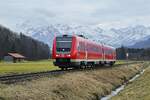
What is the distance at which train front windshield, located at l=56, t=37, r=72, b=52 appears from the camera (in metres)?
50.2

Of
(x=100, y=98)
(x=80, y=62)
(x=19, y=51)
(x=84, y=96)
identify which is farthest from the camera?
(x=19, y=51)

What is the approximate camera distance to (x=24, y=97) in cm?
2297

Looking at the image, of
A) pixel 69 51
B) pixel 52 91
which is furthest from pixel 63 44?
pixel 52 91

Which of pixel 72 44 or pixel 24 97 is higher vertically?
pixel 72 44

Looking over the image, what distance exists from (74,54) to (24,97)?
27062 mm

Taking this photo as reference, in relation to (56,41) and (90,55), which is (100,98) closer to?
(56,41)

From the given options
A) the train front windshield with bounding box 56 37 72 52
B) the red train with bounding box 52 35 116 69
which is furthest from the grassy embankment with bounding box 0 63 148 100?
the train front windshield with bounding box 56 37 72 52

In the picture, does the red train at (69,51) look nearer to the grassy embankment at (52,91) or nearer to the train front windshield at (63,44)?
the train front windshield at (63,44)

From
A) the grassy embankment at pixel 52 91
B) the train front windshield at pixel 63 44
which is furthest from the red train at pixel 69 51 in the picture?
the grassy embankment at pixel 52 91

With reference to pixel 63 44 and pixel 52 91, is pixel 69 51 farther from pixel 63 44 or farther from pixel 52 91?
pixel 52 91

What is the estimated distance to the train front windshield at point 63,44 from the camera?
165 ft

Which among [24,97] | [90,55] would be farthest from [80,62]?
[24,97]

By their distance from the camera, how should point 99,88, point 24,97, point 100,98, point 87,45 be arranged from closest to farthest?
point 24,97
point 100,98
point 99,88
point 87,45

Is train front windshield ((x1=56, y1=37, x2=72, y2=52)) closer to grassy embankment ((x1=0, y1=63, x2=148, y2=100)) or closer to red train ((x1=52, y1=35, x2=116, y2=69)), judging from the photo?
red train ((x1=52, y1=35, x2=116, y2=69))
